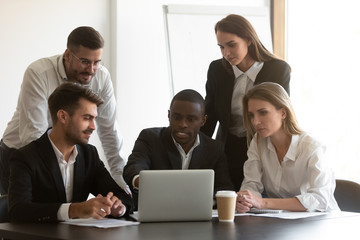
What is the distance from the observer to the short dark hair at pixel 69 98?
2.58m

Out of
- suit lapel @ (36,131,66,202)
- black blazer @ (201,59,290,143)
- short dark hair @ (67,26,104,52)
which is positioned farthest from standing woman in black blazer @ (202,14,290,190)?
suit lapel @ (36,131,66,202)

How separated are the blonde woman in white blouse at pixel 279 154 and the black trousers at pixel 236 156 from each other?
0.23 m

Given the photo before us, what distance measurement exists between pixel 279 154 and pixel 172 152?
503 millimetres

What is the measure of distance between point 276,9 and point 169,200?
3.42m

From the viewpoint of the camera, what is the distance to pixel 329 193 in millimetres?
2666

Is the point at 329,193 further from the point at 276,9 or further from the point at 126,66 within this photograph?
the point at 276,9

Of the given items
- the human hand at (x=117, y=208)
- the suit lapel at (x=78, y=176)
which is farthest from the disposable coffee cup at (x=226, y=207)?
the suit lapel at (x=78, y=176)

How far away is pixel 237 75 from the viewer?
320 cm

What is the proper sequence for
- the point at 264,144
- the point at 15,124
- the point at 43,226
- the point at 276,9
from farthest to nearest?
1. the point at 276,9
2. the point at 15,124
3. the point at 264,144
4. the point at 43,226

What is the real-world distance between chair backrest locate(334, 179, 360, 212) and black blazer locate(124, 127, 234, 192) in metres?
0.52

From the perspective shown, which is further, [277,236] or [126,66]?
[126,66]

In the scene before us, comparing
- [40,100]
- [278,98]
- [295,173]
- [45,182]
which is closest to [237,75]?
[278,98]

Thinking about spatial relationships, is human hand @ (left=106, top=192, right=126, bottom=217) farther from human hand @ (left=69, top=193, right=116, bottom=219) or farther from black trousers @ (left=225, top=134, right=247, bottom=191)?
black trousers @ (left=225, top=134, right=247, bottom=191)

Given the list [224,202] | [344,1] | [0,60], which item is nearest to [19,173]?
[224,202]
